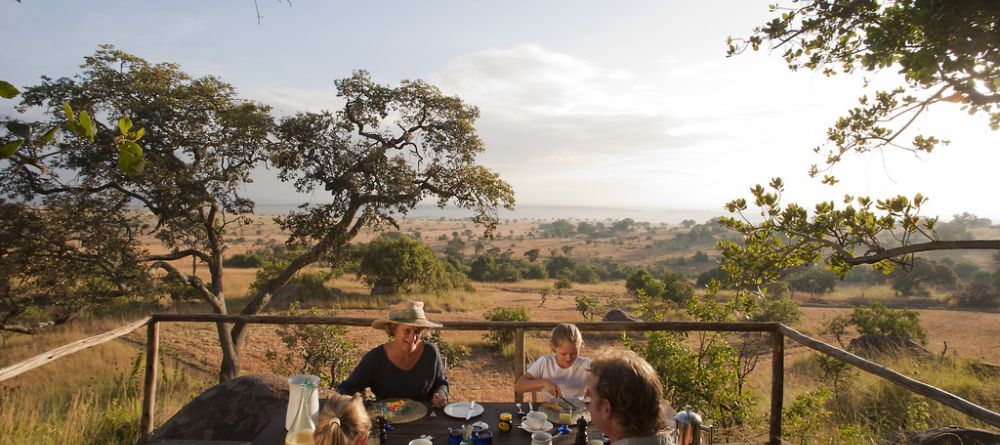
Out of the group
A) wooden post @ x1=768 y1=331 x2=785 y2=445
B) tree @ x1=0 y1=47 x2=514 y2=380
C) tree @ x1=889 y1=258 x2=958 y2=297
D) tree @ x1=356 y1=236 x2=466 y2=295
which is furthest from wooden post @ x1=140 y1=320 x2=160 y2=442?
tree @ x1=889 y1=258 x2=958 y2=297

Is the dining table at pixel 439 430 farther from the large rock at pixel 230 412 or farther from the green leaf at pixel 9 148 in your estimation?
the green leaf at pixel 9 148

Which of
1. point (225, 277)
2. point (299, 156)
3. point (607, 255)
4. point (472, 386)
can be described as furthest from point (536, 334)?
point (607, 255)

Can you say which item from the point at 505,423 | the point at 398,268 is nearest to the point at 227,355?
the point at 505,423

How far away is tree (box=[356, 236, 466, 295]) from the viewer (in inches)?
918

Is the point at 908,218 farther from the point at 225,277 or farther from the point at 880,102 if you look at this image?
the point at 225,277

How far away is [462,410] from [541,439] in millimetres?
699

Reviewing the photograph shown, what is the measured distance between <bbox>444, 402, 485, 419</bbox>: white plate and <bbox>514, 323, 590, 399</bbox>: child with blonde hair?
643mm

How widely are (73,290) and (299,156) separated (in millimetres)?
5225

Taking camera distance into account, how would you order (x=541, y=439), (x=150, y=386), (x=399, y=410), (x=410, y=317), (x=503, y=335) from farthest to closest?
(x=503, y=335) < (x=150, y=386) < (x=410, y=317) < (x=399, y=410) < (x=541, y=439)

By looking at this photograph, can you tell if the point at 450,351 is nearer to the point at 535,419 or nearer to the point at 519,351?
the point at 519,351

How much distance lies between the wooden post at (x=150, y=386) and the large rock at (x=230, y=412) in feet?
0.37

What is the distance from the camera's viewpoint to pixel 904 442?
4285 millimetres

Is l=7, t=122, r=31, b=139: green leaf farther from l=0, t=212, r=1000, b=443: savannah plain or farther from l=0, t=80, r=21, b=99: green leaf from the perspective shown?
l=0, t=212, r=1000, b=443: savannah plain

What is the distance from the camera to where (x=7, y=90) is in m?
1.33
